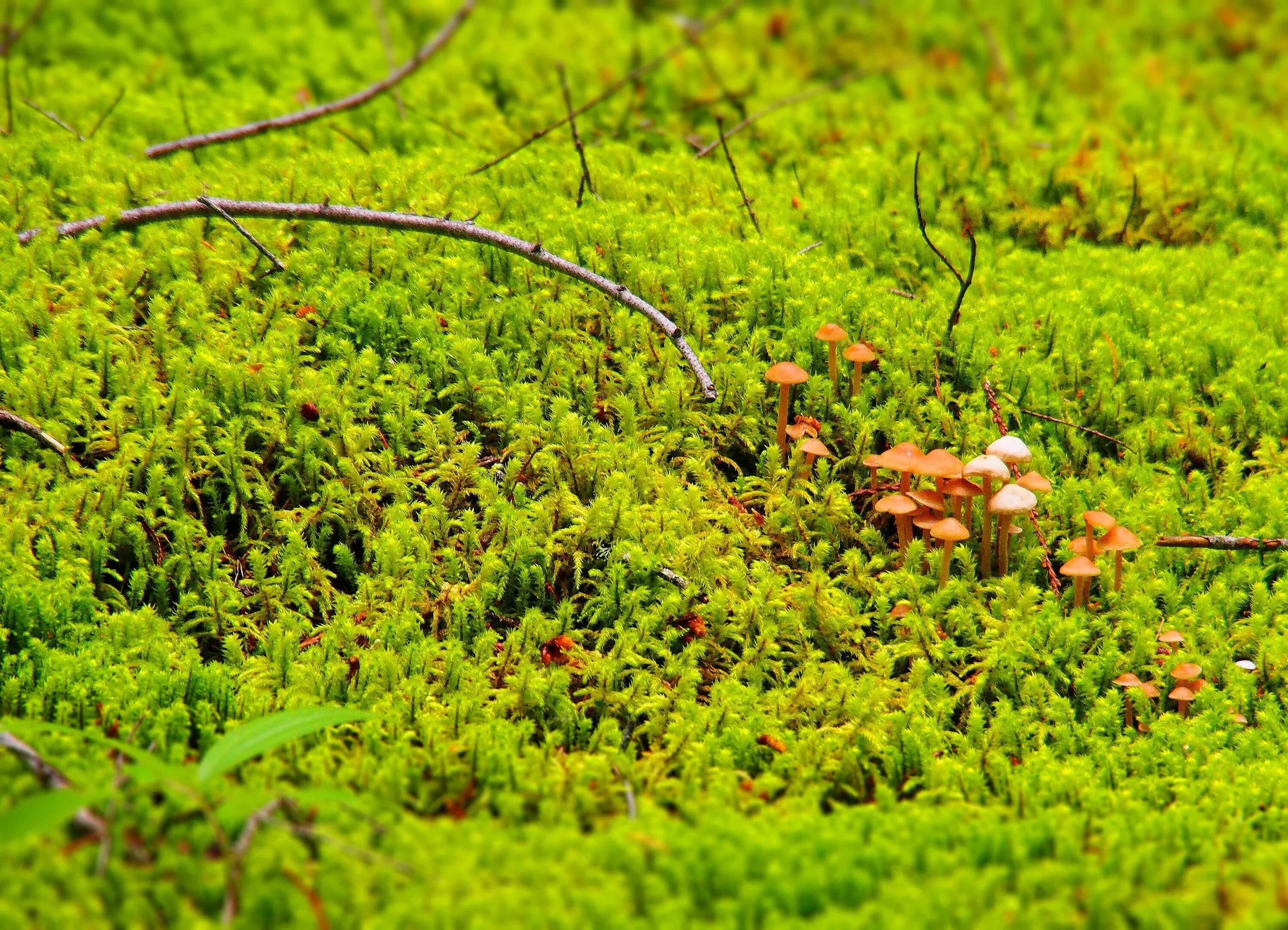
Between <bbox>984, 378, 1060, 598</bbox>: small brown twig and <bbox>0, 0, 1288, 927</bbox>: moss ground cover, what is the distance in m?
0.06

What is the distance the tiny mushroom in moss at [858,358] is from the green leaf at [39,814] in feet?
9.14

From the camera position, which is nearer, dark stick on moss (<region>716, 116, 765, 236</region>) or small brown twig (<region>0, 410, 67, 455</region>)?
small brown twig (<region>0, 410, 67, 455</region>)

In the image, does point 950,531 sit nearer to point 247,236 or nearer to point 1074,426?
point 1074,426

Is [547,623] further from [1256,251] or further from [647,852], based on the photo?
[1256,251]

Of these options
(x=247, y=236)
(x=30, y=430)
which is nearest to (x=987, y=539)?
(x=247, y=236)

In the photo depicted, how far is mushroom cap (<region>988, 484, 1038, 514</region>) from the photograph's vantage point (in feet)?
10.4

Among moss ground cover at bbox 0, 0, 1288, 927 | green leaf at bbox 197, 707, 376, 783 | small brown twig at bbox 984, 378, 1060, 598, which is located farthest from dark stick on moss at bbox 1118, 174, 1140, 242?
green leaf at bbox 197, 707, 376, 783

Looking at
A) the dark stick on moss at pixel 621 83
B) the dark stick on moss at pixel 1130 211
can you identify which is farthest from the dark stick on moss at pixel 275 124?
the dark stick on moss at pixel 1130 211

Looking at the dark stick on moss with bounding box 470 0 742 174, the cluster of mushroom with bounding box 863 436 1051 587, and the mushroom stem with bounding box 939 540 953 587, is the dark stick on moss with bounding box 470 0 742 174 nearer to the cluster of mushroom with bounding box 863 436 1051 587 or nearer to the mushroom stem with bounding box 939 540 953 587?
the cluster of mushroom with bounding box 863 436 1051 587

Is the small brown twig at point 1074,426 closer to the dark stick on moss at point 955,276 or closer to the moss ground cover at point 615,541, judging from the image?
the moss ground cover at point 615,541

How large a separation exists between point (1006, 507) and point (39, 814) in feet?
9.13

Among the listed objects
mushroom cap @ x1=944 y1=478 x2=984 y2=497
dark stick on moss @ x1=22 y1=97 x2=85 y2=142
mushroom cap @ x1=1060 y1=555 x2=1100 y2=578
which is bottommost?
mushroom cap @ x1=1060 y1=555 x2=1100 y2=578

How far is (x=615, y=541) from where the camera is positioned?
3191 millimetres

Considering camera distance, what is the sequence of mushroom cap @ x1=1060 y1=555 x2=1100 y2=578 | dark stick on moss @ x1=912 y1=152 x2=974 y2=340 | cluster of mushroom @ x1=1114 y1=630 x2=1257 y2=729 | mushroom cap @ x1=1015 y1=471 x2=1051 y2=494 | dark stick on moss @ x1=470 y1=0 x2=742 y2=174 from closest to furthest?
cluster of mushroom @ x1=1114 y1=630 x2=1257 y2=729 → mushroom cap @ x1=1060 y1=555 x2=1100 y2=578 → mushroom cap @ x1=1015 y1=471 x2=1051 y2=494 → dark stick on moss @ x1=912 y1=152 x2=974 y2=340 → dark stick on moss @ x1=470 y1=0 x2=742 y2=174
